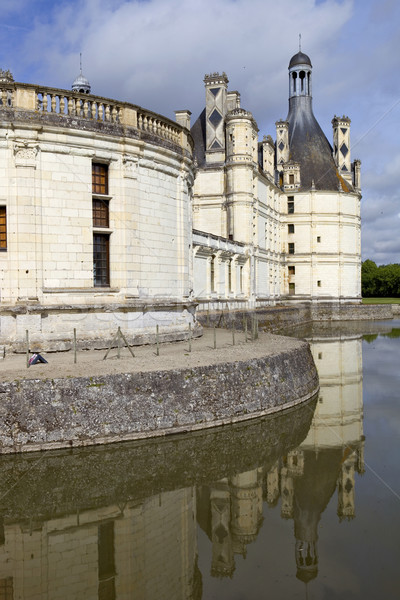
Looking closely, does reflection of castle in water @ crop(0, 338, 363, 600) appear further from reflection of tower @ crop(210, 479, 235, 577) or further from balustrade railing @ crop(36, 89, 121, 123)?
balustrade railing @ crop(36, 89, 121, 123)

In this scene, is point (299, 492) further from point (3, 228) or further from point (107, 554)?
point (3, 228)

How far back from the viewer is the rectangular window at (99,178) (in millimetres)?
16188

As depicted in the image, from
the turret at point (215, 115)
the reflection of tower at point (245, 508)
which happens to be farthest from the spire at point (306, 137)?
the reflection of tower at point (245, 508)

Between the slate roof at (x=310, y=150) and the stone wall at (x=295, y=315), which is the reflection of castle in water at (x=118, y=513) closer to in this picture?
the stone wall at (x=295, y=315)

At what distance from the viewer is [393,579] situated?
6879mm

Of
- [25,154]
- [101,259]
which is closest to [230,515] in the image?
[101,259]

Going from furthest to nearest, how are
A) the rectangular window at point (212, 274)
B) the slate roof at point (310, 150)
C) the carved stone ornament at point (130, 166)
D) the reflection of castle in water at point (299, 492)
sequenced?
the slate roof at point (310, 150)
the rectangular window at point (212, 274)
the carved stone ornament at point (130, 166)
the reflection of castle in water at point (299, 492)

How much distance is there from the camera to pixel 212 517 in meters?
9.16

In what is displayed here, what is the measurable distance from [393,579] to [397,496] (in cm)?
271

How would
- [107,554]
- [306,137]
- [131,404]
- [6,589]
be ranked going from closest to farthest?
[6,589]
[107,554]
[131,404]
[306,137]

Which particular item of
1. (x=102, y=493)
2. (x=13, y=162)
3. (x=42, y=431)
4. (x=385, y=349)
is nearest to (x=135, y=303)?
(x=13, y=162)

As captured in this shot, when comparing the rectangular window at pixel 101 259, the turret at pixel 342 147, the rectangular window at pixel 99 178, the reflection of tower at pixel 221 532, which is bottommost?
the reflection of tower at pixel 221 532

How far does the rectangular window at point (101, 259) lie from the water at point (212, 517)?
6.20 meters

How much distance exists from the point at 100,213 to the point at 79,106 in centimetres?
302
